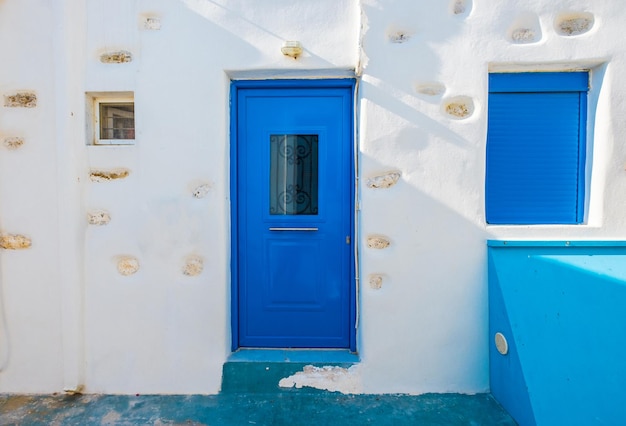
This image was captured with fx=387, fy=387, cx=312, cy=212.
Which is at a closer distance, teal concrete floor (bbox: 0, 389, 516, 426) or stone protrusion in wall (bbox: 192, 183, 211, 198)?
teal concrete floor (bbox: 0, 389, 516, 426)

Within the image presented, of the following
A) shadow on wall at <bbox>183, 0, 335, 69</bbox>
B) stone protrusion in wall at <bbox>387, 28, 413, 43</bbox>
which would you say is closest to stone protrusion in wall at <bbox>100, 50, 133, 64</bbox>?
shadow on wall at <bbox>183, 0, 335, 69</bbox>

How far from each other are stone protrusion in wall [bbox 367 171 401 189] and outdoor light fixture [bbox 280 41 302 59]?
3.32 feet

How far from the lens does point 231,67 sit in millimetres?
2727

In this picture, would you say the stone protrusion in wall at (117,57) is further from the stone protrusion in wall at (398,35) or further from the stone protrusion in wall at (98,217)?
the stone protrusion in wall at (398,35)

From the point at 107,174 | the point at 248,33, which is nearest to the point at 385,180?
the point at 248,33

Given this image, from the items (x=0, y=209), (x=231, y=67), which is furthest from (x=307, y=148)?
(x=0, y=209)

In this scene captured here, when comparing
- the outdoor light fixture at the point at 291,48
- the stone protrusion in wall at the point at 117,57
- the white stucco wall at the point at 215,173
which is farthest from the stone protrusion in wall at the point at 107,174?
the outdoor light fixture at the point at 291,48

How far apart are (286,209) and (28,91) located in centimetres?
202

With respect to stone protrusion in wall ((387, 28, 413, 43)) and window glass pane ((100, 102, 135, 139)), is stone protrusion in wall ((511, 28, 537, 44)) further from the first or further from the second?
window glass pane ((100, 102, 135, 139))

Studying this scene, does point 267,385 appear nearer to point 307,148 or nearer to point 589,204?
point 307,148

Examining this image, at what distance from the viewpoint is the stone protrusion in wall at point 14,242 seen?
9.16ft

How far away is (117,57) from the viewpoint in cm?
276

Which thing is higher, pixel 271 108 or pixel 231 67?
pixel 231 67

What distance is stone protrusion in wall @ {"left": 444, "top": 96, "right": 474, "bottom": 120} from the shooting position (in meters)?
2.69
